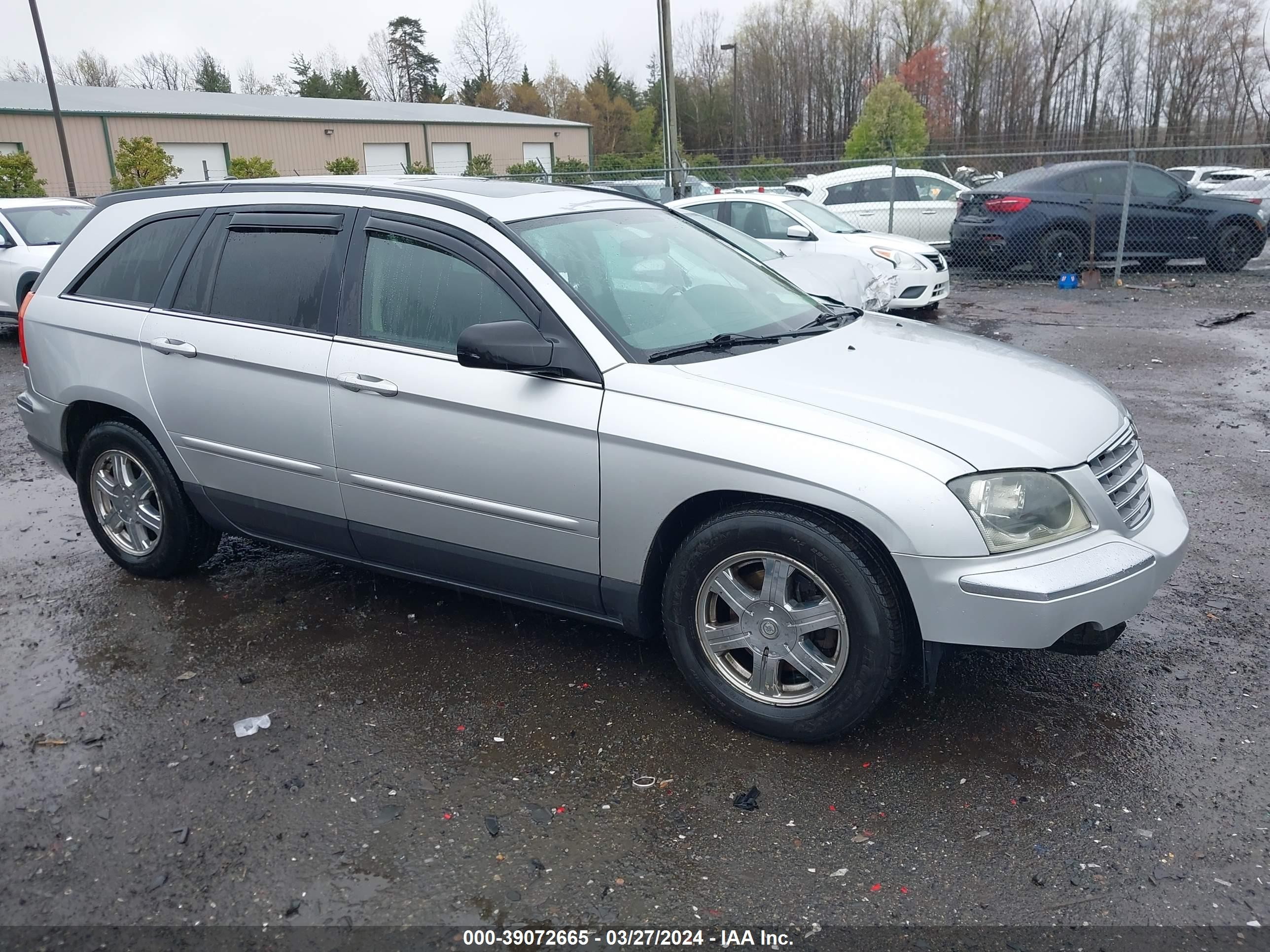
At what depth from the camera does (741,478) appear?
10.6ft

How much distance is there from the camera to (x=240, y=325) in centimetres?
427

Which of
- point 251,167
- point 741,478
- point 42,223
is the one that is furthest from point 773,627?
point 251,167

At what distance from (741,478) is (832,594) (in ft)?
1.52

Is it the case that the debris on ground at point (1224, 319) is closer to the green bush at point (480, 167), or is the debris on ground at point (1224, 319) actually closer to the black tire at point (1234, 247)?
the black tire at point (1234, 247)

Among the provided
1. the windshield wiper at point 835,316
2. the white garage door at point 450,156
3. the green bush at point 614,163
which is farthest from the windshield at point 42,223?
the white garage door at point 450,156

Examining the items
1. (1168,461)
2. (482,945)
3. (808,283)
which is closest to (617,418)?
(482,945)

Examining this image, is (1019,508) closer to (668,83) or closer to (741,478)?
(741,478)

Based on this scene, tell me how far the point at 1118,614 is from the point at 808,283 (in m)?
5.98

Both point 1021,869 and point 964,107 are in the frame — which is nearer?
point 1021,869

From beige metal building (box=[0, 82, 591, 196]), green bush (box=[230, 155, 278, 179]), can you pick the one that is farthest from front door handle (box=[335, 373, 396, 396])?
beige metal building (box=[0, 82, 591, 196])

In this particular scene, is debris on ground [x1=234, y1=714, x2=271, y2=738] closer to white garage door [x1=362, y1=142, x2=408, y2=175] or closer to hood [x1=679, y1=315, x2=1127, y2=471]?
hood [x1=679, y1=315, x2=1127, y2=471]

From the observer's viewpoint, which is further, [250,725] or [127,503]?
[127,503]

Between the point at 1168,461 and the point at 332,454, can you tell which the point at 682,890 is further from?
the point at 1168,461

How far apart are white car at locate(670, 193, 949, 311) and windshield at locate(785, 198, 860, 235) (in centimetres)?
1
